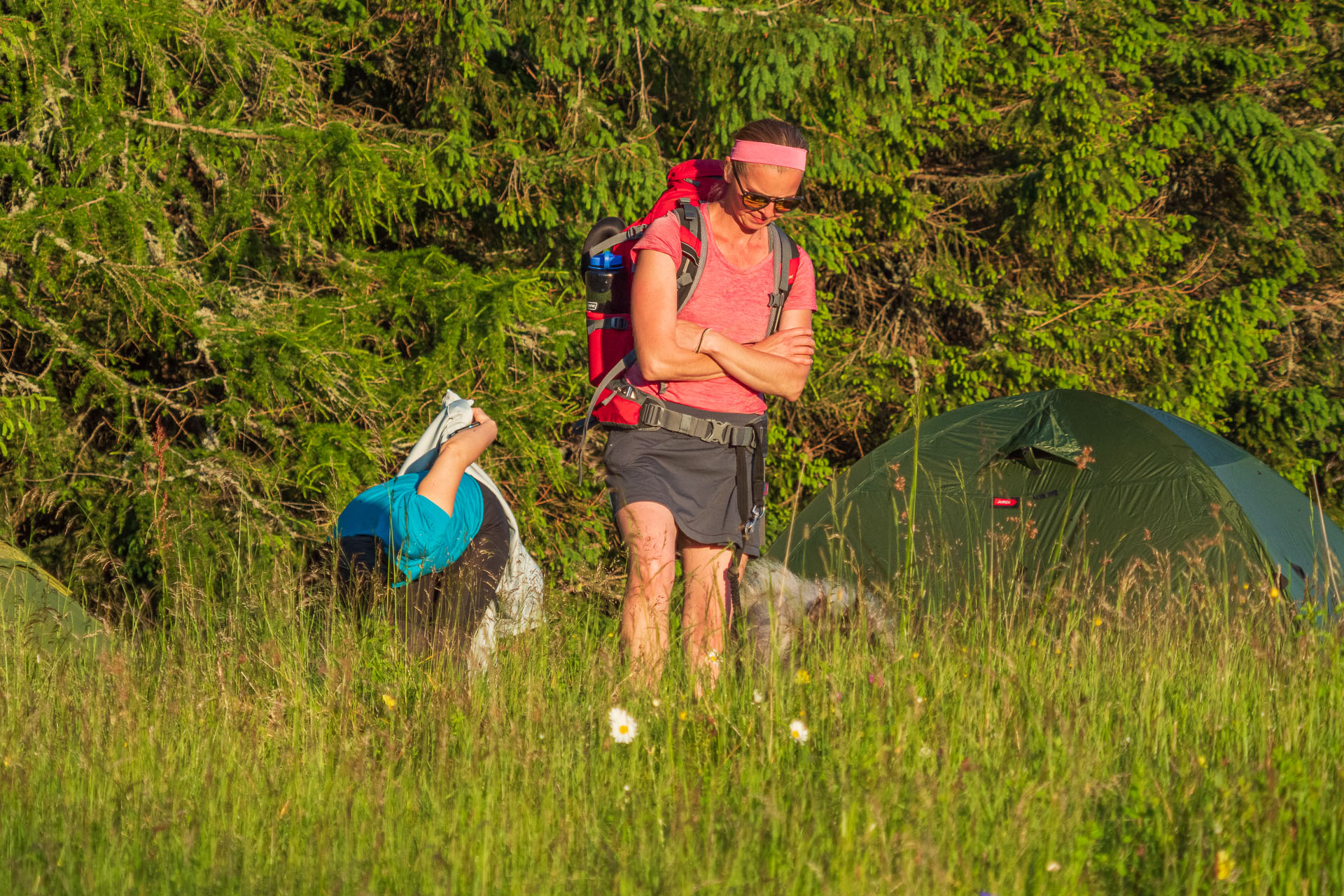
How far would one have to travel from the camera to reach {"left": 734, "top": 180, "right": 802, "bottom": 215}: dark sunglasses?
294cm

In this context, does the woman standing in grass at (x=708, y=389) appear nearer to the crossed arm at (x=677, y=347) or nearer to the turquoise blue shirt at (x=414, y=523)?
the crossed arm at (x=677, y=347)

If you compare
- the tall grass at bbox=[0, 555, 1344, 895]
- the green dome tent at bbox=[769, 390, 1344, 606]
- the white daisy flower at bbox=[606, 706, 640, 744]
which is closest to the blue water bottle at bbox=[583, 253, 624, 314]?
the tall grass at bbox=[0, 555, 1344, 895]

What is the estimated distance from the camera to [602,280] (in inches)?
125

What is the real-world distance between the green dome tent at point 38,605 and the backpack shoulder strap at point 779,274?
236 centimetres

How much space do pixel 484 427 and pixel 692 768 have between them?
5.19ft

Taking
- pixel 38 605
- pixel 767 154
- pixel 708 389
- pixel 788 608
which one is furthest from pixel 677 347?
pixel 38 605

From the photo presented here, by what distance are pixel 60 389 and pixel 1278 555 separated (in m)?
6.03

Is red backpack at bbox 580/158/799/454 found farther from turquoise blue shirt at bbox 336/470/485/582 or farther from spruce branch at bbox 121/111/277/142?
spruce branch at bbox 121/111/277/142

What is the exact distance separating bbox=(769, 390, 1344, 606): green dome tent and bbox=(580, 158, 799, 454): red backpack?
2.02 m

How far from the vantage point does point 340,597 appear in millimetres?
A: 3783

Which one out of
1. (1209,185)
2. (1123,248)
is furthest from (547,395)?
(1209,185)

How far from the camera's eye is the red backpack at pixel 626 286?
302cm

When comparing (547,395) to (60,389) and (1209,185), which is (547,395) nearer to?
(60,389)

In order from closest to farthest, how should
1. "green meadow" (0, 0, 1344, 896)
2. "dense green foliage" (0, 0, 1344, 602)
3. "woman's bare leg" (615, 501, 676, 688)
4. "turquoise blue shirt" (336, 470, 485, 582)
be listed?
"green meadow" (0, 0, 1344, 896), "woman's bare leg" (615, 501, 676, 688), "turquoise blue shirt" (336, 470, 485, 582), "dense green foliage" (0, 0, 1344, 602)
